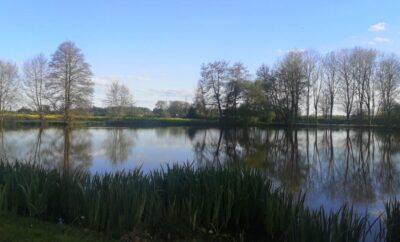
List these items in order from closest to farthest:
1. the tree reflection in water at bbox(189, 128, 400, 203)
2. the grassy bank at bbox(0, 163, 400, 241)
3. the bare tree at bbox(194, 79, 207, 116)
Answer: the grassy bank at bbox(0, 163, 400, 241)
the tree reflection in water at bbox(189, 128, 400, 203)
the bare tree at bbox(194, 79, 207, 116)

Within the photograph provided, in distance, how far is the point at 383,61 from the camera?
1993 inches

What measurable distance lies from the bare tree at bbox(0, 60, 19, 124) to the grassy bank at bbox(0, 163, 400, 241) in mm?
45754

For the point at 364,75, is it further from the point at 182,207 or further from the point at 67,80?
the point at 182,207

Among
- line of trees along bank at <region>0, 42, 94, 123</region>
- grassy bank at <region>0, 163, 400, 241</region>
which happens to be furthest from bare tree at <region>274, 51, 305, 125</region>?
grassy bank at <region>0, 163, 400, 241</region>

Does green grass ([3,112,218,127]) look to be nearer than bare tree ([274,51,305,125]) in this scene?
Yes

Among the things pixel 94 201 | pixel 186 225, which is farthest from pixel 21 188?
pixel 186 225

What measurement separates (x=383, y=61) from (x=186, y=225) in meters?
53.3

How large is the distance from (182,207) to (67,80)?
144 feet

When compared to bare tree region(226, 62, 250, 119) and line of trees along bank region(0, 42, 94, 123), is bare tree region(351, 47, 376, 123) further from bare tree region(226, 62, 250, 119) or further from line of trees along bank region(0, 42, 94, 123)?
line of trees along bank region(0, 42, 94, 123)

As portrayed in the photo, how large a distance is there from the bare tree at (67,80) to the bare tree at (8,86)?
567cm

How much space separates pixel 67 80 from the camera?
45.5 metres

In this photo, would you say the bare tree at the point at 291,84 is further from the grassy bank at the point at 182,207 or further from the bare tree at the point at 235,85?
the grassy bank at the point at 182,207

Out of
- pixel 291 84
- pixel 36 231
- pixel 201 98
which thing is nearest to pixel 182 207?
pixel 36 231

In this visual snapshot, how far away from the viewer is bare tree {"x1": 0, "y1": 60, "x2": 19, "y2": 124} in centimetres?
4653
